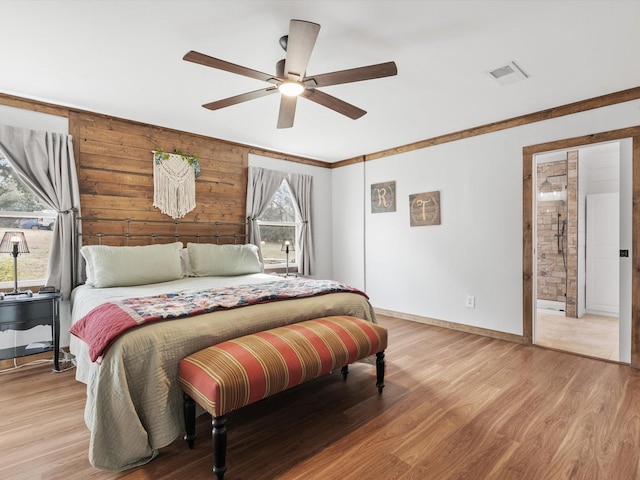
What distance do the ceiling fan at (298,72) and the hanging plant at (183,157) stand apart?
1704mm

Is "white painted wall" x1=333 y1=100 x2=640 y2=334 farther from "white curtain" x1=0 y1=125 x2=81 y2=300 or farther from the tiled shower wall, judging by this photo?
"white curtain" x1=0 y1=125 x2=81 y2=300

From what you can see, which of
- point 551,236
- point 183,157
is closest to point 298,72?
point 183,157

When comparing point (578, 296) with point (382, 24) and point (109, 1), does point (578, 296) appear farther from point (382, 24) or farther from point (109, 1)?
point (109, 1)

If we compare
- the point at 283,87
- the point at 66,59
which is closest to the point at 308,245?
the point at 283,87

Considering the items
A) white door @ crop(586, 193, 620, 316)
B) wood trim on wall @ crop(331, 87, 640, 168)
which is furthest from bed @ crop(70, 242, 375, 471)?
white door @ crop(586, 193, 620, 316)

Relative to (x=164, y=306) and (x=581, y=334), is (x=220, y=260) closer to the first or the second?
(x=164, y=306)

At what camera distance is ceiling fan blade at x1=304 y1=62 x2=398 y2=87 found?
198cm

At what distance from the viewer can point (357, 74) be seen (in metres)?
2.07

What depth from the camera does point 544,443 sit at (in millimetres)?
1953

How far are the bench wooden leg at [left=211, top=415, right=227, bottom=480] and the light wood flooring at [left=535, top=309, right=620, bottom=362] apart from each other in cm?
342

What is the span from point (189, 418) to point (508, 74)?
332cm

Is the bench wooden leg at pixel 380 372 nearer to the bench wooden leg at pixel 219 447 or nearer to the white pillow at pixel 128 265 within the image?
the bench wooden leg at pixel 219 447

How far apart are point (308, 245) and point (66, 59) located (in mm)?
3622

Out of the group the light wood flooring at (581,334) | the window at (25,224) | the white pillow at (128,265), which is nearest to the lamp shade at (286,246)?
the white pillow at (128,265)
